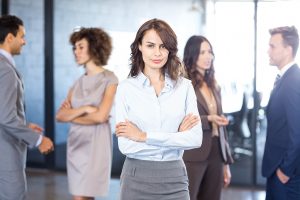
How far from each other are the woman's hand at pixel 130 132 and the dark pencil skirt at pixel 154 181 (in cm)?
13

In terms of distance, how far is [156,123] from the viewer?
2430mm

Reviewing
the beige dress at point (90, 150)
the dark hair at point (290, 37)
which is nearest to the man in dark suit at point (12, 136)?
the beige dress at point (90, 150)

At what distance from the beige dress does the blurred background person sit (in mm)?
1406

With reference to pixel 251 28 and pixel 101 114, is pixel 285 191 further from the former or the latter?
pixel 251 28

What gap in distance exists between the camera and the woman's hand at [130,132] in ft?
7.75

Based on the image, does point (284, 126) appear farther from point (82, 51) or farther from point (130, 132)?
point (82, 51)

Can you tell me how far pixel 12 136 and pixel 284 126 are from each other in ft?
5.55

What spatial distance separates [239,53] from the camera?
5.84m

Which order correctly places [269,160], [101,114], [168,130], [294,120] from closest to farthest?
[168,130], [294,120], [269,160], [101,114]

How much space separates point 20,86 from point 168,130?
52.9 inches

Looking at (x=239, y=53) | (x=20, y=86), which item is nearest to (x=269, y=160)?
(x=20, y=86)

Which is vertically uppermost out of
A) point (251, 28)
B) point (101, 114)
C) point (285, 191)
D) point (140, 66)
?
point (251, 28)

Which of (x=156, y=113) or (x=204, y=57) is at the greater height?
(x=204, y=57)

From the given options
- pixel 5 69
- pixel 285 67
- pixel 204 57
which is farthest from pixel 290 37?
pixel 5 69
